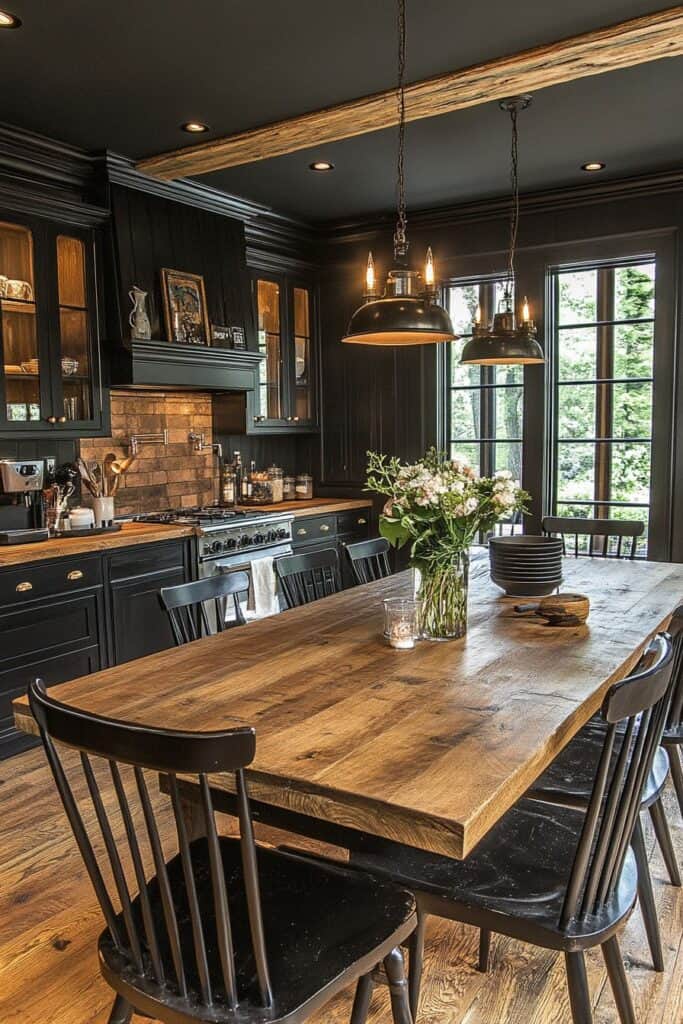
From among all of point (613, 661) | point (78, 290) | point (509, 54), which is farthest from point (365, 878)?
point (78, 290)

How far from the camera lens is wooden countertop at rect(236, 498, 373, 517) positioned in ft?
16.9

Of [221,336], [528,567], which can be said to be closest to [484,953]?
[528,567]

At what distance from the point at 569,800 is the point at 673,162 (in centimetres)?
381

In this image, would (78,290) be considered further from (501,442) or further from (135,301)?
(501,442)

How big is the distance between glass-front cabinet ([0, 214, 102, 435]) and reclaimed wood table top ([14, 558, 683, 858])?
199cm

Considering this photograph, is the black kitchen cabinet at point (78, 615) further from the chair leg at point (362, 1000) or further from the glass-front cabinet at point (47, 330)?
the chair leg at point (362, 1000)

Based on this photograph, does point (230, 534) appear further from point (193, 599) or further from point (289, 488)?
point (193, 599)

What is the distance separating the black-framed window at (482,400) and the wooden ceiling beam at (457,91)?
5.65 ft

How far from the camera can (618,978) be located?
1698 mm

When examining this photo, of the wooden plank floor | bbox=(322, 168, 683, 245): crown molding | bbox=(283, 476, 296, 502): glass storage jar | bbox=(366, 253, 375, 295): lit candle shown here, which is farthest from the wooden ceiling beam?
the wooden plank floor

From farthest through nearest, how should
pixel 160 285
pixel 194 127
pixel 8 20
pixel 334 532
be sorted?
pixel 334 532
pixel 160 285
pixel 194 127
pixel 8 20

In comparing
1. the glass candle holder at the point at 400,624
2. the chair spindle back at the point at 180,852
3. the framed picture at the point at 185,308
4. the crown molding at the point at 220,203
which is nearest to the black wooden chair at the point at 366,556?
the glass candle holder at the point at 400,624

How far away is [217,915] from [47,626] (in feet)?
8.84

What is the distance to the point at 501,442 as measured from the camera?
17.4ft
